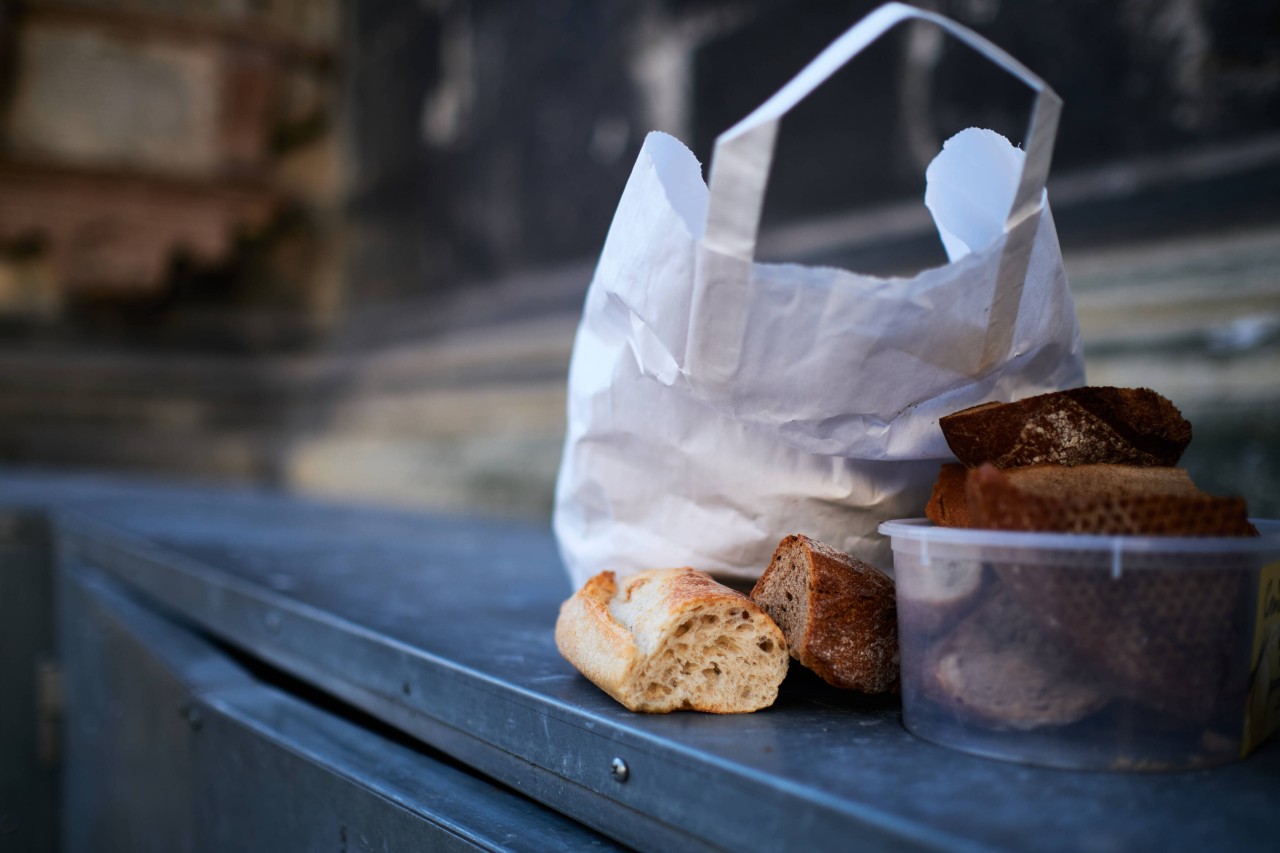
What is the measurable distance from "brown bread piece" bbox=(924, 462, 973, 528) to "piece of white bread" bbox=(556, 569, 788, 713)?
134mm

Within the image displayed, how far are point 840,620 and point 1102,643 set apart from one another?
0.19 m

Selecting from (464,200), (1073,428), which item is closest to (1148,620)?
(1073,428)

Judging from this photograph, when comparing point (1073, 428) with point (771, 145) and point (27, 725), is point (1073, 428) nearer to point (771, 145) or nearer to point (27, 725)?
point (771, 145)

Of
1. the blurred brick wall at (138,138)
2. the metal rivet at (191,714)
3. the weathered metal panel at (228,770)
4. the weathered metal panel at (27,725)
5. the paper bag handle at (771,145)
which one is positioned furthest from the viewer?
the blurred brick wall at (138,138)

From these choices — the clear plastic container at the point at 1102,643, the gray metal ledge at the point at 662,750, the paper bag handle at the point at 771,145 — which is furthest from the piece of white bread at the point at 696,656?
the paper bag handle at the point at 771,145

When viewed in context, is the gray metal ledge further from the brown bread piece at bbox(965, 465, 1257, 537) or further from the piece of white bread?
the brown bread piece at bbox(965, 465, 1257, 537)

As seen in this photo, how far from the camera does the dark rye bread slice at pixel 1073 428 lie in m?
0.66

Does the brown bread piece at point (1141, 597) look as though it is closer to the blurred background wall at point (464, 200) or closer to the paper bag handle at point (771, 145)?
the paper bag handle at point (771, 145)

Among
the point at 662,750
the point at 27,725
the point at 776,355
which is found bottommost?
the point at 27,725

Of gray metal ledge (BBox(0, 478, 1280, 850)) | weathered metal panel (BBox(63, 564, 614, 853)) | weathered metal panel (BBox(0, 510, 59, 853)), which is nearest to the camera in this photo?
gray metal ledge (BBox(0, 478, 1280, 850))

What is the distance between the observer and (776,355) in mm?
670

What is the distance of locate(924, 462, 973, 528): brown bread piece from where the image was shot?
675 millimetres

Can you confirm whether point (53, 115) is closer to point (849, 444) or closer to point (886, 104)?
point (886, 104)

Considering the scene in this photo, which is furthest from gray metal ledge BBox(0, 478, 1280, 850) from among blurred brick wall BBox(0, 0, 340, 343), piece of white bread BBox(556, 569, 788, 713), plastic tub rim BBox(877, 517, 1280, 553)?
blurred brick wall BBox(0, 0, 340, 343)
